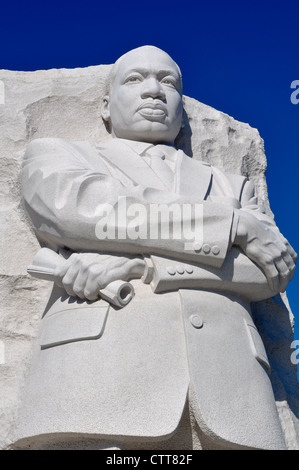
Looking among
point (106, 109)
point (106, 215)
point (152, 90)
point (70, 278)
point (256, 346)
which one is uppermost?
point (152, 90)

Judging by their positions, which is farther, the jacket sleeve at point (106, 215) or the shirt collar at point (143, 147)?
the shirt collar at point (143, 147)

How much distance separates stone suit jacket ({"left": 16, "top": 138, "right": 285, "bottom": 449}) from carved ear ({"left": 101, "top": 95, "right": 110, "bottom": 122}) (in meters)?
0.83

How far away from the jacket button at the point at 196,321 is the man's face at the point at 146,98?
1261 mm

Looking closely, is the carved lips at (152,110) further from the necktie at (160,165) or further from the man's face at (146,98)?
the necktie at (160,165)

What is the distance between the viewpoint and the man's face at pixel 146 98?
4.11 metres

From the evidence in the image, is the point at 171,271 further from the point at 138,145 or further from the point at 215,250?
the point at 138,145

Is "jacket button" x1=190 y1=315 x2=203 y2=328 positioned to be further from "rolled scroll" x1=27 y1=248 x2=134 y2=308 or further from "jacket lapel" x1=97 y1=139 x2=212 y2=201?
"jacket lapel" x1=97 y1=139 x2=212 y2=201

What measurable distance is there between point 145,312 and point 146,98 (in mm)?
1390

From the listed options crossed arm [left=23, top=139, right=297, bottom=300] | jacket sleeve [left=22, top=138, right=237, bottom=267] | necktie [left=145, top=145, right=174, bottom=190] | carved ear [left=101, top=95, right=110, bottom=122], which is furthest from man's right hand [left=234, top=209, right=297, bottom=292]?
carved ear [left=101, top=95, right=110, bottom=122]

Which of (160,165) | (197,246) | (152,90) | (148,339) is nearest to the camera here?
(148,339)

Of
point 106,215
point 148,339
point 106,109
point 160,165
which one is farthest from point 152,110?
point 148,339

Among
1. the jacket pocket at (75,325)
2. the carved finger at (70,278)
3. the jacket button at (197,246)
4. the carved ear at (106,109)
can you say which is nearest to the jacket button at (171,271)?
the jacket button at (197,246)

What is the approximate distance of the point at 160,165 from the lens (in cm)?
396
